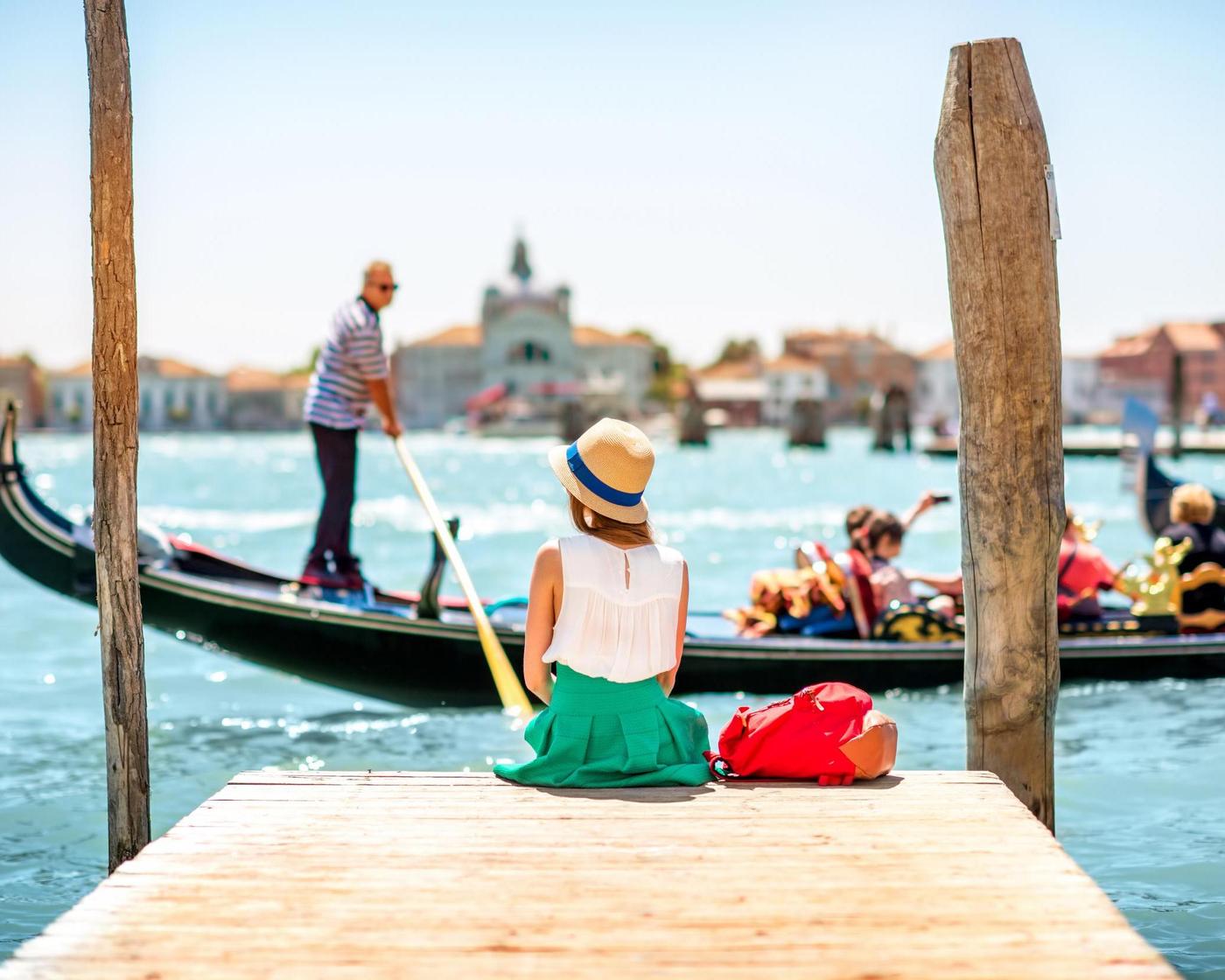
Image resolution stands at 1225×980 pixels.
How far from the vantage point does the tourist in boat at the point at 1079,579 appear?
22.0ft

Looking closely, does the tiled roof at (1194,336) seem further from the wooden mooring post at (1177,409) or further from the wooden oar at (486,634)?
the wooden oar at (486,634)

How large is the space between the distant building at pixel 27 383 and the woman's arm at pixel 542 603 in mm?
82069

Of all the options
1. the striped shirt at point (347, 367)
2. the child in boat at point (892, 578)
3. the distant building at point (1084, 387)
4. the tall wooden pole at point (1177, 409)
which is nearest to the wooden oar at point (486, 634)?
the striped shirt at point (347, 367)

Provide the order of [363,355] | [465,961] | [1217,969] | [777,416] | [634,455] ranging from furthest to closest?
[777,416] → [363,355] → [1217,969] → [634,455] → [465,961]

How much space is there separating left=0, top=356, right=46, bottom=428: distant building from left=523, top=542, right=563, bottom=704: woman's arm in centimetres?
8207

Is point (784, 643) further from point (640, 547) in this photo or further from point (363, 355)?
point (640, 547)

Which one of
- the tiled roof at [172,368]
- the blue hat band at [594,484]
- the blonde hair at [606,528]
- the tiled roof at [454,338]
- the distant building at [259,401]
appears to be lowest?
the blonde hair at [606,528]

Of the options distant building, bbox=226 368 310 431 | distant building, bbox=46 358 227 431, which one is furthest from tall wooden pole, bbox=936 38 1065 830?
distant building, bbox=46 358 227 431

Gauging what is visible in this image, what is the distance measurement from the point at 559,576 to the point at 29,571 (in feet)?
12.9

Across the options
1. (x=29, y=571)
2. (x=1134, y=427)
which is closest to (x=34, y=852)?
(x=29, y=571)

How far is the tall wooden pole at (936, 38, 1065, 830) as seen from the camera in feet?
11.3

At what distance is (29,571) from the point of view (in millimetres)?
6348

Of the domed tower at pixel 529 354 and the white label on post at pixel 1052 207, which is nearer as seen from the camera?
the white label on post at pixel 1052 207

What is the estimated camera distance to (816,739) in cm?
321
